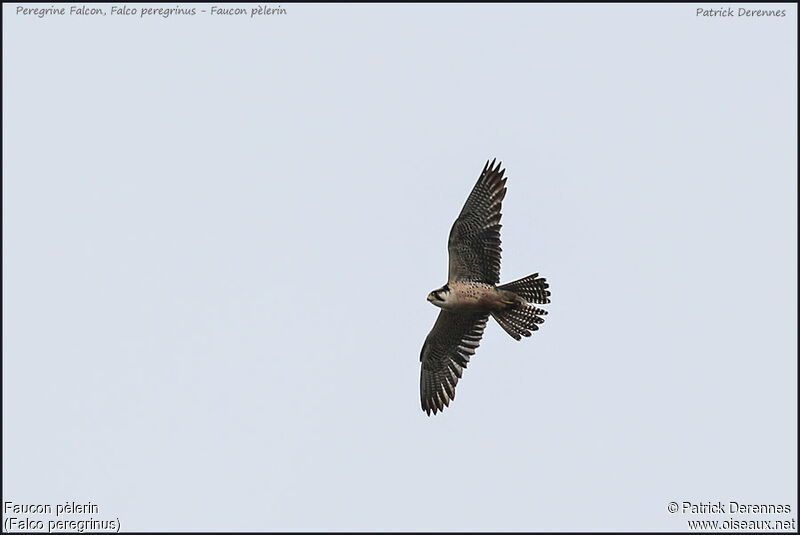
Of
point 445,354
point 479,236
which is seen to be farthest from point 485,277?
point 445,354

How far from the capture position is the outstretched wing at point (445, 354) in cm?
1872

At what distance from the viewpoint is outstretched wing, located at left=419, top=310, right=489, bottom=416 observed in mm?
18719

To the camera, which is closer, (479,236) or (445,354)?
(479,236)

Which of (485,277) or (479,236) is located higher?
(479,236)

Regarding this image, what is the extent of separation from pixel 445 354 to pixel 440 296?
4.86ft

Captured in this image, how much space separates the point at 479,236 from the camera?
17.8 metres

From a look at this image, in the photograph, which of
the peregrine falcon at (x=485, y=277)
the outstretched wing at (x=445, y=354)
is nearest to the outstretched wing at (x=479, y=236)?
the peregrine falcon at (x=485, y=277)

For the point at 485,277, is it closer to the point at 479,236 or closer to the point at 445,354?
the point at 479,236

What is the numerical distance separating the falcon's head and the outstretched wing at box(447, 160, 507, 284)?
7.7 inches

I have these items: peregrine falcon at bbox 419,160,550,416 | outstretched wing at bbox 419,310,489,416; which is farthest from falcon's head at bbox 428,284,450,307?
outstretched wing at bbox 419,310,489,416

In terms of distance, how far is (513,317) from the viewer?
58.8 feet

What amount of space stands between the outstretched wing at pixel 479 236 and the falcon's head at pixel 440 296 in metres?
0.20

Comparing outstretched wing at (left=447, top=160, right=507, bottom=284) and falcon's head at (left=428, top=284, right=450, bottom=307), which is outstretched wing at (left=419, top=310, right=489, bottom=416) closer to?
falcon's head at (left=428, top=284, right=450, bottom=307)

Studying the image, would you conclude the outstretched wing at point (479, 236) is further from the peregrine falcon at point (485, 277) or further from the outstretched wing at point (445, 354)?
the outstretched wing at point (445, 354)
